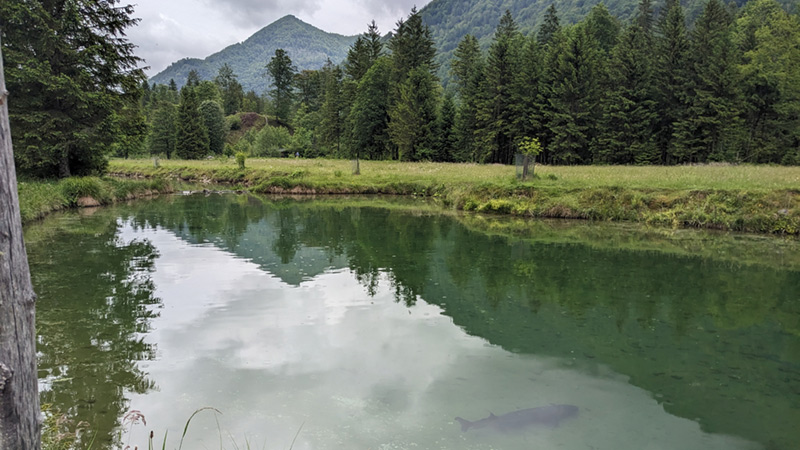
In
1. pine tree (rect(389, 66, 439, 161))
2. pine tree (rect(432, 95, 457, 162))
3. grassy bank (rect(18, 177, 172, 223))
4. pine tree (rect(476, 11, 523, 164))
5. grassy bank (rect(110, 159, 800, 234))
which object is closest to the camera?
grassy bank (rect(110, 159, 800, 234))

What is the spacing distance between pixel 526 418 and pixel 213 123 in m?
71.5

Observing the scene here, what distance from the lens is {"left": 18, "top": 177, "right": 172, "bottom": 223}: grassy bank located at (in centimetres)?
1769

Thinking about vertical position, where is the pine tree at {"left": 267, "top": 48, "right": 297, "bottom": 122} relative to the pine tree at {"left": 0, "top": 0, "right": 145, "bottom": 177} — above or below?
above

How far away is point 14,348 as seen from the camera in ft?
7.68

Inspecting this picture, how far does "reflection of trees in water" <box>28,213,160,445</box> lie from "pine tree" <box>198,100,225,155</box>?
59.0 metres

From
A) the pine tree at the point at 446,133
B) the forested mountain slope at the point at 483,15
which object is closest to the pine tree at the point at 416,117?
the pine tree at the point at 446,133

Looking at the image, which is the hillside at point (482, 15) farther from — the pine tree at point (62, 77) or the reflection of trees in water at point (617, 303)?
the reflection of trees in water at point (617, 303)

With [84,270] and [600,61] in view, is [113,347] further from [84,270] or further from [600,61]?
[600,61]

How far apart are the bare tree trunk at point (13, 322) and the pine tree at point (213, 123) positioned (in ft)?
232

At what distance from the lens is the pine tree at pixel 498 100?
4328cm

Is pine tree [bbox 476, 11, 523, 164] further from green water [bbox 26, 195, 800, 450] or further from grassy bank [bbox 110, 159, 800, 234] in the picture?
green water [bbox 26, 195, 800, 450]

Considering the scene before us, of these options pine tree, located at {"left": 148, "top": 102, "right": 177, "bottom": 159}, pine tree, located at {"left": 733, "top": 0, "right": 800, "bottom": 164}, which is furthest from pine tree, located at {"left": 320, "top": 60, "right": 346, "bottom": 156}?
pine tree, located at {"left": 733, "top": 0, "right": 800, "bottom": 164}

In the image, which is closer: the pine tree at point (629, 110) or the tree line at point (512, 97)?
the tree line at point (512, 97)

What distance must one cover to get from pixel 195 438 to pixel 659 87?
45.2 metres
